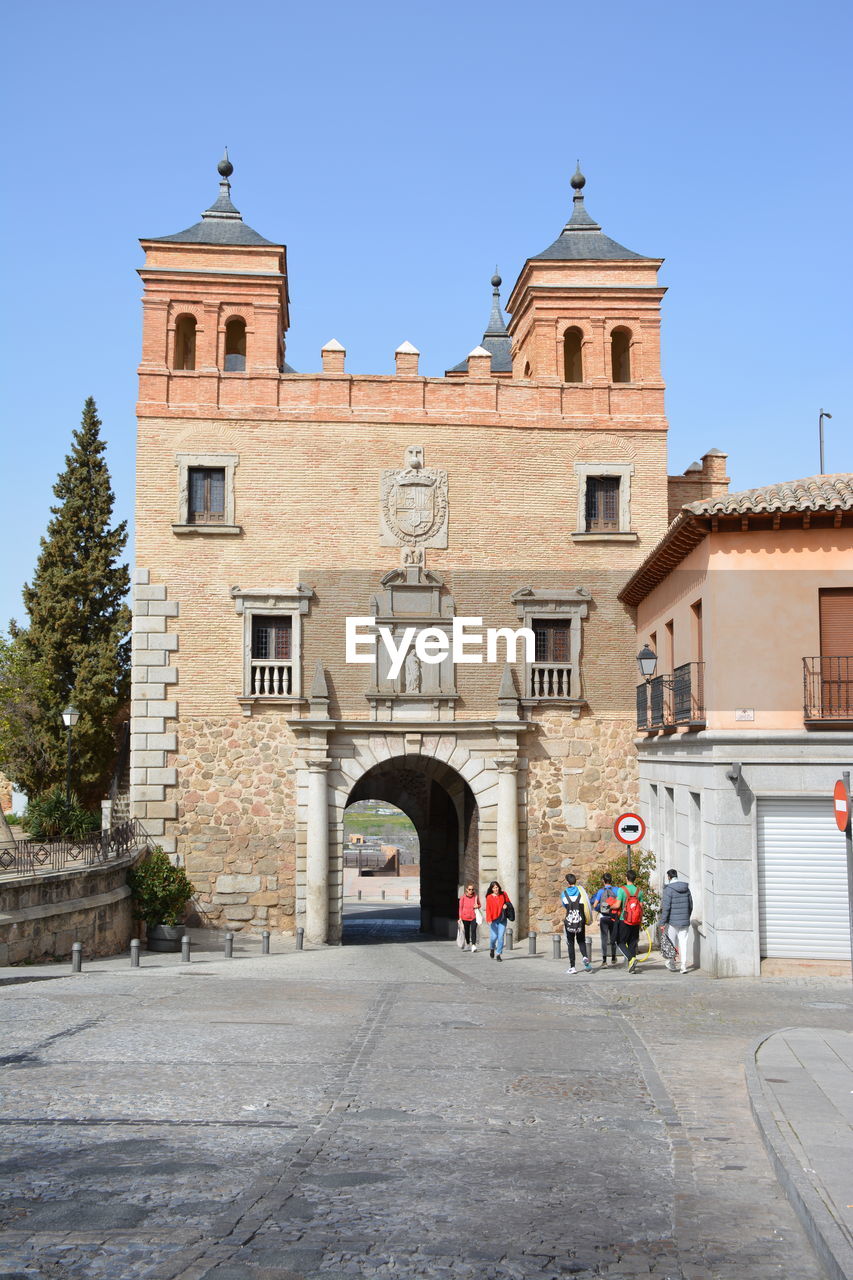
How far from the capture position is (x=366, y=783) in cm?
3195

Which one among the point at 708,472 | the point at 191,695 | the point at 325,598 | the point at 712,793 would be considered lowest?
the point at 712,793

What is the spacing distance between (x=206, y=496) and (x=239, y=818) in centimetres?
649

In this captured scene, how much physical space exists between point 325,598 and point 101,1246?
1819cm

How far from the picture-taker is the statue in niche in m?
24.1

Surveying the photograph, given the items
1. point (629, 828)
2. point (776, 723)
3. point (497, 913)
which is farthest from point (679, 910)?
point (497, 913)

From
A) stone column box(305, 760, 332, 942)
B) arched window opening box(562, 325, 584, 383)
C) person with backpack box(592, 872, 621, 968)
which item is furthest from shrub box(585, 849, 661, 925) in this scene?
arched window opening box(562, 325, 584, 383)

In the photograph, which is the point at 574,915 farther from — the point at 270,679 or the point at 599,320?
the point at 599,320

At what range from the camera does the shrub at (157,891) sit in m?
22.9

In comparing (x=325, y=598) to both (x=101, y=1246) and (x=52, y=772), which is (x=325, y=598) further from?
(x=101, y=1246)

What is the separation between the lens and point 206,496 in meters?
24.4

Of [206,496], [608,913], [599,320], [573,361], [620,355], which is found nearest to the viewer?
[608,913]

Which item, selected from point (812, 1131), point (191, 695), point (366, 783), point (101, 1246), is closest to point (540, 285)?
point (191, 695)

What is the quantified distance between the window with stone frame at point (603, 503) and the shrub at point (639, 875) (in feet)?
21.9

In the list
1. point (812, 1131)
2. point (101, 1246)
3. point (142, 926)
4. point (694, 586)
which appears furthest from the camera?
point (142, 926)
